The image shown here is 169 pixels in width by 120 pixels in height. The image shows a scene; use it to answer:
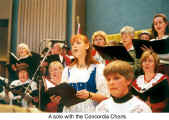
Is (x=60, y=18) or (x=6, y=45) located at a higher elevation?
(x=60, y=18)

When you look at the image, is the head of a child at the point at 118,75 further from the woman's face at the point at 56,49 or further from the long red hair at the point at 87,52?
the woman's face at the point at 56,49

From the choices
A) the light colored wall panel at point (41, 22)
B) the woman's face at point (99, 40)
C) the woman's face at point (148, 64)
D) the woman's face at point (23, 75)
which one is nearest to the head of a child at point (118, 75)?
the woman's face at point (148, 64)

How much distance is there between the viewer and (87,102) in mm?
3354

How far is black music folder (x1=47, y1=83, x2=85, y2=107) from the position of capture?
11.0 ft

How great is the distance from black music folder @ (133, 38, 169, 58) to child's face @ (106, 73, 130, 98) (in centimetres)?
33

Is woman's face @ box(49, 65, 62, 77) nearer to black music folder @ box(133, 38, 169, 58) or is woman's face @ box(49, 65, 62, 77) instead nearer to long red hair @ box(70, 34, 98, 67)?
long red hair @ box(70, 34, 98, 67)

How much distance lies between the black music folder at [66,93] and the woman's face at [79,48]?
0.39m

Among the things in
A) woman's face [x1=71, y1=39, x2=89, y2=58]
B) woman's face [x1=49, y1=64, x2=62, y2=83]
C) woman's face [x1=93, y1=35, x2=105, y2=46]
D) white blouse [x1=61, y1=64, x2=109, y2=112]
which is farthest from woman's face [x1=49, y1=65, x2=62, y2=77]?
woman's face [x1=93, y1=35, x2=105, y2=46]

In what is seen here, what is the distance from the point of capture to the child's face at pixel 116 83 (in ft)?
10.9

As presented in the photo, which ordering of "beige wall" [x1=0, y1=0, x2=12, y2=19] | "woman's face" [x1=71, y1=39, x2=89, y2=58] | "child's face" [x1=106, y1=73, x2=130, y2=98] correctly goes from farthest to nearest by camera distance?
"beige wall" [x1=0, y1=0, x2=12, y2=19] → "woman's face" [x1=71, y1=39, x2=89, y2=58] → "child's face" [x1=106, y1=73, x2=130, y2=98]

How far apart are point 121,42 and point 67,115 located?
1082mm

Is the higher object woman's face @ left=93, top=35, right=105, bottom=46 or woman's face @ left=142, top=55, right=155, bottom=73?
woman's face @ left=93, top=35, right=105, bottom=46

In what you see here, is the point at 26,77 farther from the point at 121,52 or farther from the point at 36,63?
the point at 121,52

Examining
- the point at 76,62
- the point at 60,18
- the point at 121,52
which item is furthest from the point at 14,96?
the point at 121,52
